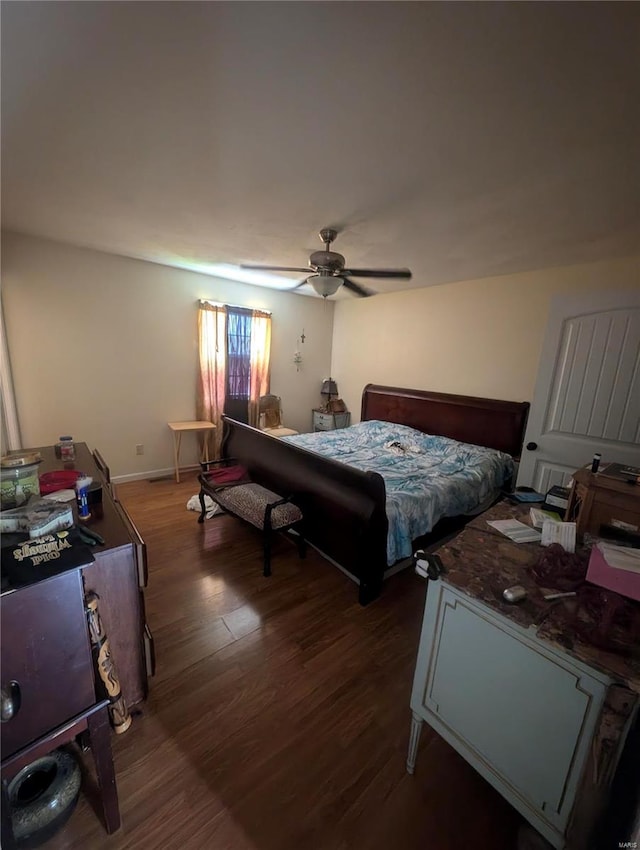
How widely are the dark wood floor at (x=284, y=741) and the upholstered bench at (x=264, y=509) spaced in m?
0.36

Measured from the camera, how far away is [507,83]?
3.61 feet

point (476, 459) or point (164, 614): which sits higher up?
point (476, 459)

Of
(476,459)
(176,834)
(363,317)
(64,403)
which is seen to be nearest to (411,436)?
(476,459)

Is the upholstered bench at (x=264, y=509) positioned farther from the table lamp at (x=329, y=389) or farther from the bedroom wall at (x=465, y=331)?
the table lamp at (x=329, y=389)

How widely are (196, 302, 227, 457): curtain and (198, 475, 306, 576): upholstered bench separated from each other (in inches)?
61.3

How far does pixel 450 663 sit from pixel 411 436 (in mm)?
2830

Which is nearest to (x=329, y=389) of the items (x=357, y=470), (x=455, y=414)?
(x=455, y=414)

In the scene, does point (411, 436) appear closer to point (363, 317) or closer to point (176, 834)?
point (363, 317)

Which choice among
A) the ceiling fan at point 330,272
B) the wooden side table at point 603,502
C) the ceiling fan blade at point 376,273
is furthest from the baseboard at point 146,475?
the wooden side table at point 603,502

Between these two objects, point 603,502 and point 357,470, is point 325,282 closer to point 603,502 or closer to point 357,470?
point 357,470

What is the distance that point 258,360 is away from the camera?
440 centimetres

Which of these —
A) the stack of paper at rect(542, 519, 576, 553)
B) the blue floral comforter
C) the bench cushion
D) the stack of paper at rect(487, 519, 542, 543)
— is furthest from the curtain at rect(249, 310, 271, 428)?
the stack of paper at rect(542, 519, 576, 553)

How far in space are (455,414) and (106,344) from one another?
3889mm

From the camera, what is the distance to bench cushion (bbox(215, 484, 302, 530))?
2.27 m
